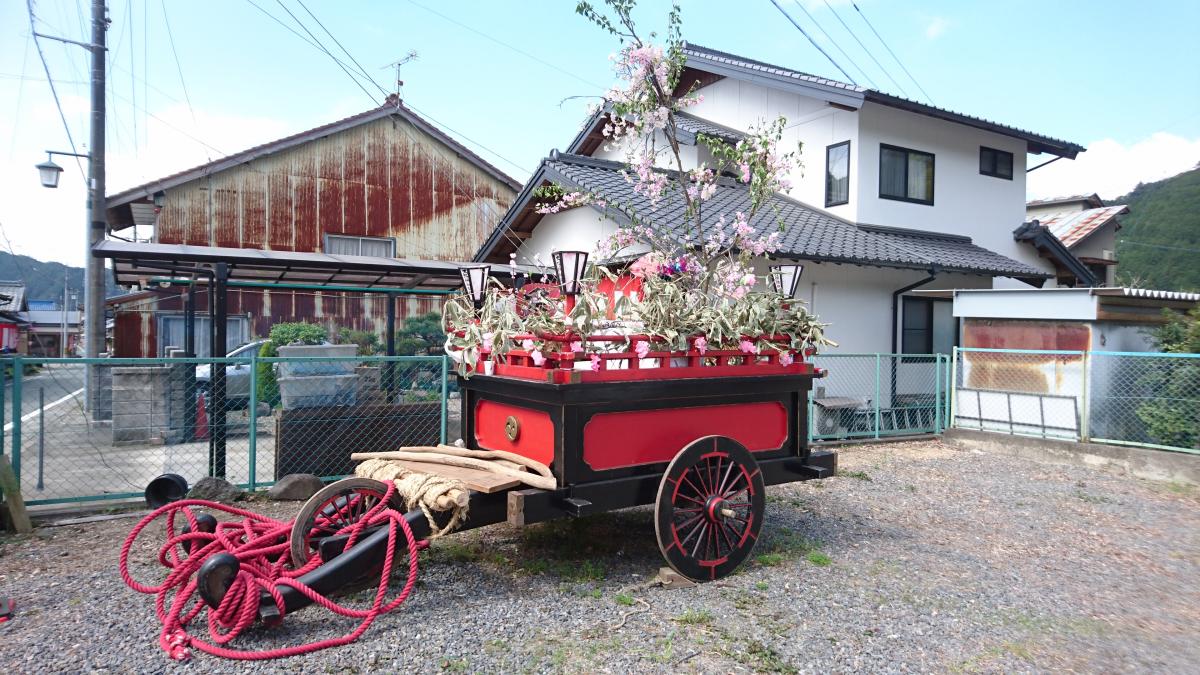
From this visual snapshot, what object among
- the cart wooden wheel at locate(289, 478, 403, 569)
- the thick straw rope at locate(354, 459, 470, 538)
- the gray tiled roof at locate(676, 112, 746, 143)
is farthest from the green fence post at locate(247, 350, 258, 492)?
the gray tiled roof at locate(676, 112, 746, 143)

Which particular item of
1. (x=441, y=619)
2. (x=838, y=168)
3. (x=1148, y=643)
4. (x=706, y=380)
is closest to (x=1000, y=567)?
(x=1148, y=643)

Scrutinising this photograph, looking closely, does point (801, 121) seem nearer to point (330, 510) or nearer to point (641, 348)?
point (641, 348)

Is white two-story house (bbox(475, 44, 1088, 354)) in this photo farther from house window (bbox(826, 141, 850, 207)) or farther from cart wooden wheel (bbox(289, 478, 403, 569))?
cart wooden wheel (bbox(289, 478, 403, 569))

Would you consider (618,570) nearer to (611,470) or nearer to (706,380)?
(611,470)

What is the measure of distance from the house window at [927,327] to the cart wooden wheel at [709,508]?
829cm

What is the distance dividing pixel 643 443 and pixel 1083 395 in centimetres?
696

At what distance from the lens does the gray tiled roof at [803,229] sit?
371 inches

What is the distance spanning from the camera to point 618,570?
4125 millimetres

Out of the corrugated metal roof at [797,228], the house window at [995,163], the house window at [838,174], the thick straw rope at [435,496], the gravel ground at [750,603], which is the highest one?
the house window at [995,163]

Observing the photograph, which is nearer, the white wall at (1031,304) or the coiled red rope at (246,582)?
the coiled red rope at (246,582)

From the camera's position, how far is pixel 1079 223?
17156 mm

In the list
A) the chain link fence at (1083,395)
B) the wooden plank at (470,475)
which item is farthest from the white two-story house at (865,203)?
the wooden plank at (470,475)

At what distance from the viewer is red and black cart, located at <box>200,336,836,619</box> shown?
3.48 m

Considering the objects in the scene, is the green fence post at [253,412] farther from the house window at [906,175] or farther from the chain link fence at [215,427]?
the house window at [906,175]
